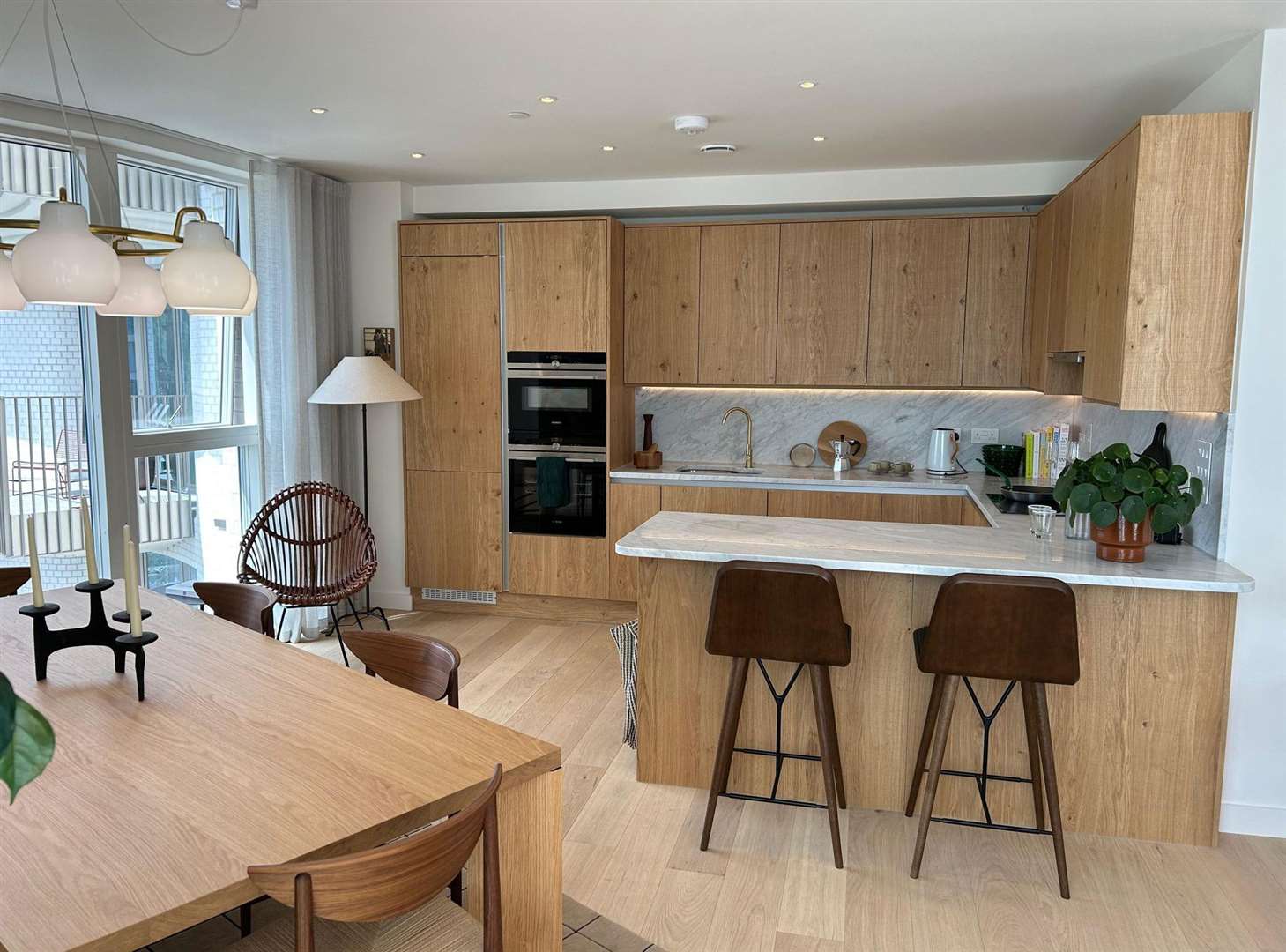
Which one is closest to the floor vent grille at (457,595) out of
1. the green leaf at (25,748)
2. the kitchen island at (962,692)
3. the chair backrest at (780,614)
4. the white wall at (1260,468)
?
the kitchen island at (962,692)

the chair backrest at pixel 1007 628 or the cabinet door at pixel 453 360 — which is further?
the cabinet door at pixel 453 360

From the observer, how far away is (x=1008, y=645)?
2.70m

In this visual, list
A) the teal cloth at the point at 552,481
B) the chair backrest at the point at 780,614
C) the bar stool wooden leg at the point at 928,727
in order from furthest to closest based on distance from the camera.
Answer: the teal cloth at the point at 552,481 → the bar stool wooden leg at the point at 928,727 → the chair backrest at the point at 780,614

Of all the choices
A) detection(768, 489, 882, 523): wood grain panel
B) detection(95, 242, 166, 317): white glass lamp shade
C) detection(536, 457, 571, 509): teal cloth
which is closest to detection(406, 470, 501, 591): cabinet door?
detection(536, 457, 571, 509): teal cloth

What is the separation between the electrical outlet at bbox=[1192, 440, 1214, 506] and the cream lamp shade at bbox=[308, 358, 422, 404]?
149 inches

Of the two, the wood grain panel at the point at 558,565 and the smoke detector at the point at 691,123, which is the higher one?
the smoke detector at the point at 691,123

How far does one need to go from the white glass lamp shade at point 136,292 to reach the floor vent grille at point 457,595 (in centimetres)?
354

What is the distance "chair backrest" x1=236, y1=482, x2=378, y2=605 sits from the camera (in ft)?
15.1

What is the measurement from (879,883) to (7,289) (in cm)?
284

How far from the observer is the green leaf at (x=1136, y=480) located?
2877 millimetres

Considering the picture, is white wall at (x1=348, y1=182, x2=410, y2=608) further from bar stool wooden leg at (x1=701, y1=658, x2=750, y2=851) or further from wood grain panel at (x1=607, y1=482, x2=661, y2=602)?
bar stool wooden leg at (x1=701, y1=658, x2=750, y2=851)

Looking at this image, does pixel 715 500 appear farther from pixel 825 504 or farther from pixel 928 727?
pixel 928 727

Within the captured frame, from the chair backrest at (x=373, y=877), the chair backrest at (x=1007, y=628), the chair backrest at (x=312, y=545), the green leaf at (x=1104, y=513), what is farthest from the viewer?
the chair backrest at (x=312, y=545)

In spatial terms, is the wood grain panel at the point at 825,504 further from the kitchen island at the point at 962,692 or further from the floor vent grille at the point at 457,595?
the floor vent grille at the point at 457,595
